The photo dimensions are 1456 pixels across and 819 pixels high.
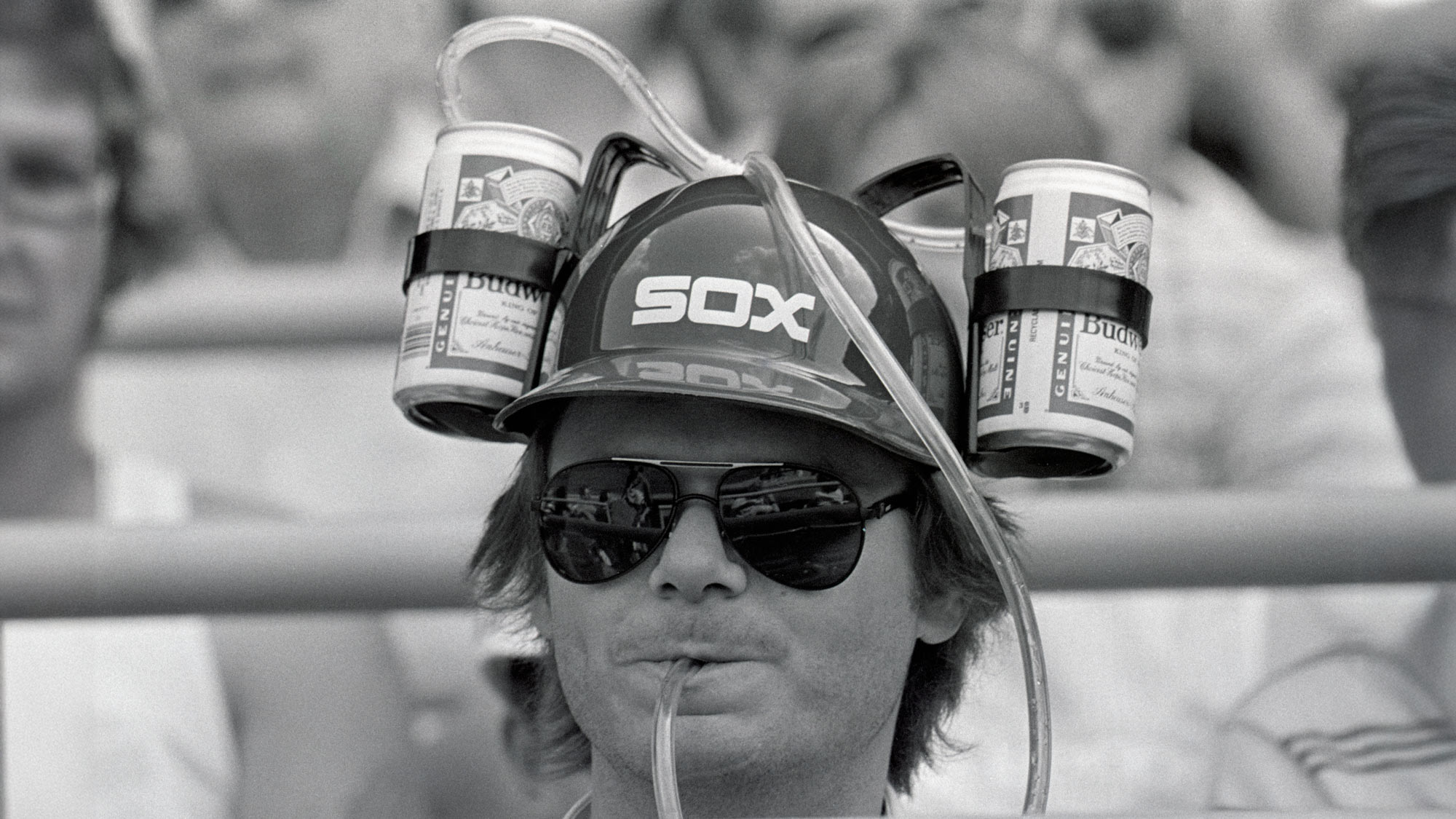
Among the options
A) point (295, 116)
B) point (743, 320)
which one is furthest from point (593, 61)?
point (295, 116)

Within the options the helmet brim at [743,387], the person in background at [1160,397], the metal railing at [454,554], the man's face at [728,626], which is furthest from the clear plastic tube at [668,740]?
the person in background at [1160,397]

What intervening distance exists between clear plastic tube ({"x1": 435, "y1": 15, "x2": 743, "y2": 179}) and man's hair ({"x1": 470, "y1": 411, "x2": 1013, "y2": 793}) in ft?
1.13

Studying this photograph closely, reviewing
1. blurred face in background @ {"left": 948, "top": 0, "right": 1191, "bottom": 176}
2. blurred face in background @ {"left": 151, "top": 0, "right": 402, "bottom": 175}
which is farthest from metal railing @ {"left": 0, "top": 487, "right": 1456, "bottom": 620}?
blurred face in background @ {"left": 151, "top": 0, "right": 402, "bottom": 175}

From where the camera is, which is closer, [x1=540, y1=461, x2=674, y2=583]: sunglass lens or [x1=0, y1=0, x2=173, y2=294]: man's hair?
[x1=540, y1=461, x2=674, y2=583]: sunglass lens

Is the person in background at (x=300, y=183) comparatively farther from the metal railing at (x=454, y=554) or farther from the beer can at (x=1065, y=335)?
the beer can at (x=1065, y=335)

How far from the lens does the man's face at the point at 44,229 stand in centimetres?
322

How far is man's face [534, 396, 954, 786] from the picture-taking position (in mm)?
1826

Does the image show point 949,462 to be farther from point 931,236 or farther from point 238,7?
point 238,7

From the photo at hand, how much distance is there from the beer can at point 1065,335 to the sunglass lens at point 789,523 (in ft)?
0.56

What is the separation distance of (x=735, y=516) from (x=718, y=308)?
0.67ft

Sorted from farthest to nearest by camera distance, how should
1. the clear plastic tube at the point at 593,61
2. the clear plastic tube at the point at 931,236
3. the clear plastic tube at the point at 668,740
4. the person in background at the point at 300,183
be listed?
the person in background at the point at 300,183 < the clear plastic tube at the point at 931,236 < the clear plastic tube at the point at 593,61 < the clear plastic tube at the point at 668,740

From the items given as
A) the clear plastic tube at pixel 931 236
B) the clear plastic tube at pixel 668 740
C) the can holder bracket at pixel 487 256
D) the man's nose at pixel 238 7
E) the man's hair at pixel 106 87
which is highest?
the man's nose at pixel 238 7

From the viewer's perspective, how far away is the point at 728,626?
1825mm

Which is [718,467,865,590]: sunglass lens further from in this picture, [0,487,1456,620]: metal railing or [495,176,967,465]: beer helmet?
[0,487,1456,620]: metal railing
